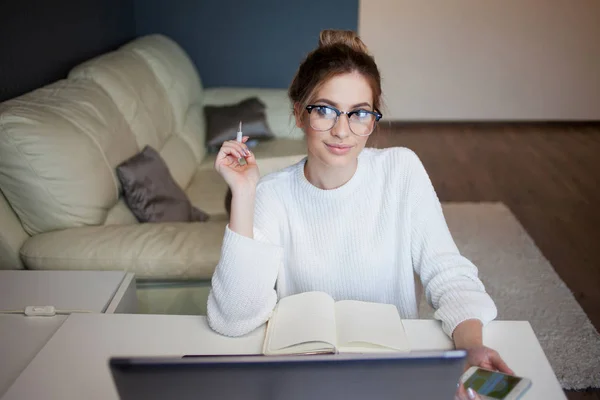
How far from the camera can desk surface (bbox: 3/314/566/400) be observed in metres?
1.04

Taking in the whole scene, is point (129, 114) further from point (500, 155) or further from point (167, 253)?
point (500, 155)

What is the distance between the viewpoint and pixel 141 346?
1150mm

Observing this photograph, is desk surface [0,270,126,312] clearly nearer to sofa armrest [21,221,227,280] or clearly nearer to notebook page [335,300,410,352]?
sofa armrest [21,221,227,280]

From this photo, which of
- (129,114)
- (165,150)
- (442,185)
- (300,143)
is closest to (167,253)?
(129,114)

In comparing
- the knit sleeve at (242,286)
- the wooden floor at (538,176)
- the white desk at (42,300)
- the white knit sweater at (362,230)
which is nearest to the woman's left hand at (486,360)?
the white knit sweater at (362,230)

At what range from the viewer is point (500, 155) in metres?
4.93

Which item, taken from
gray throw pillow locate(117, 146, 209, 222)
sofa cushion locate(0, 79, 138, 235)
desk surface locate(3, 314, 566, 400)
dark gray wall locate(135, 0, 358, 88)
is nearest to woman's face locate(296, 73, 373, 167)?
desk surface locate(3, 314, 566, 400)

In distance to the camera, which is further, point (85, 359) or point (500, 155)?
point (500, 155)

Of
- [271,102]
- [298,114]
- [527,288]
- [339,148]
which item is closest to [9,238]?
[298,114]

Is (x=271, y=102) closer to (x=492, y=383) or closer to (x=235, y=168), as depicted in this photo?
(x=235, y=168)

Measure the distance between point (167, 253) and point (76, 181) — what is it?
43cm

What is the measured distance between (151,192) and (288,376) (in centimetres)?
171

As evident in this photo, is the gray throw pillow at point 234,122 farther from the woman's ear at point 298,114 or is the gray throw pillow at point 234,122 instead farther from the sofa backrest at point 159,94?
the woman's ear at point 298,114

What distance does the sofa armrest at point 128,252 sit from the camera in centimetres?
178
